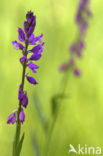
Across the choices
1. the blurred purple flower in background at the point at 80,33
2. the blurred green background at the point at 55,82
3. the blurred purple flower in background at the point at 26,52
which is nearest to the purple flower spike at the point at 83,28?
the blurred purple flower in background at the point at 80,33

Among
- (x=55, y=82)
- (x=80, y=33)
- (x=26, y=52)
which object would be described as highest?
(x=80, y=33)

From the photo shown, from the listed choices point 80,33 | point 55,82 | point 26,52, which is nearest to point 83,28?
point 80,33

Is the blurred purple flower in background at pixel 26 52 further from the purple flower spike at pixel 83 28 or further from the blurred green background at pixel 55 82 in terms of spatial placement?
the purple flower spike at pixel 83 28

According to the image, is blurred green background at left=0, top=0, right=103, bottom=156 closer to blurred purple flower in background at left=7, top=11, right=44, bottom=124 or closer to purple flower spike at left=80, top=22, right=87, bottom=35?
purple flower spike at left=80, top=22, right=87, bottom=35

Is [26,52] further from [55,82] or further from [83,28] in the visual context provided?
[55,82]

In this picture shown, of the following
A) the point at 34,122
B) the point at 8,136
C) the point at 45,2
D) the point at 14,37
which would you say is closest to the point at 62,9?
the point at 45,2
